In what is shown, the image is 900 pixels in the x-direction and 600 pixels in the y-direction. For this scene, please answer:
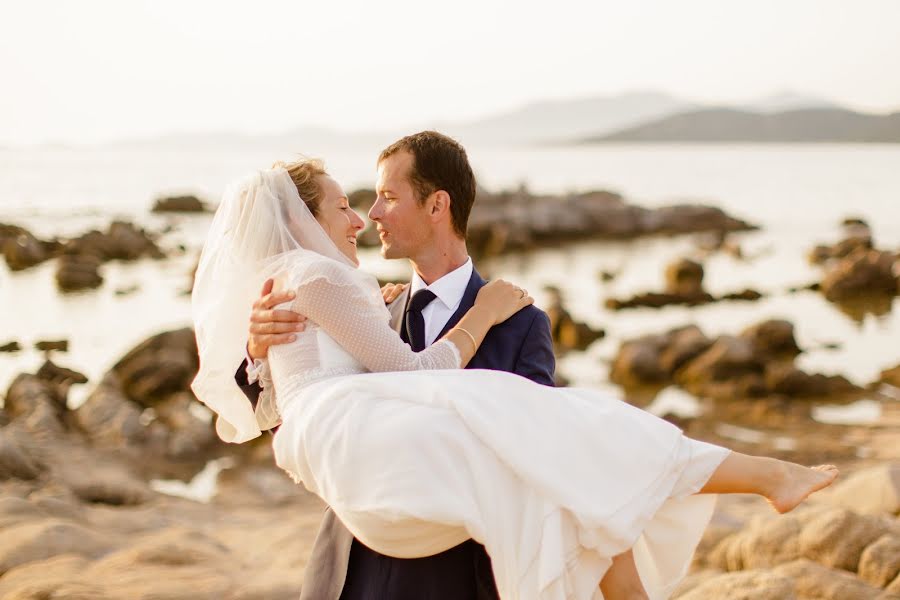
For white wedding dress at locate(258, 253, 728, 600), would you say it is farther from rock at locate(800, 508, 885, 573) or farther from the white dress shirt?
rock at locate(800, 508, 885, 573)

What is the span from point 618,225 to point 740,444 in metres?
27.2

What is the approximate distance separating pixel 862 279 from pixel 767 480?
19.4 meters

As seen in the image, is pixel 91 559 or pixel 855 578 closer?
pixel 855 578

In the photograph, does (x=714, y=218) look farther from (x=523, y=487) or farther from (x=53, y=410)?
(x=523, y=487)

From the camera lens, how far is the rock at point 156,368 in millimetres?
Answer: 11633

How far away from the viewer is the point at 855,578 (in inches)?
177

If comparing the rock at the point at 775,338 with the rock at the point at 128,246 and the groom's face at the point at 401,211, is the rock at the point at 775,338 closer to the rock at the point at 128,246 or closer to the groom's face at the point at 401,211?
the groom's face at the point at 401,211

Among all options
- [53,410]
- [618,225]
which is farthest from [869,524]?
[618,225]

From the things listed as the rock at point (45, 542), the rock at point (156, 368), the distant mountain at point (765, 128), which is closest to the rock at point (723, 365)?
the rock at point (156, 368)

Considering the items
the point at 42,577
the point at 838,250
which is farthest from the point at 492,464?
the point at 838,250

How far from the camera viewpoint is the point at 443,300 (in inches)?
133

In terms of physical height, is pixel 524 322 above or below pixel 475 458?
above

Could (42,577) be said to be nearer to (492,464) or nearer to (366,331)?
(366,331)

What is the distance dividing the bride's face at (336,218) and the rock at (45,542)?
10.7ft
